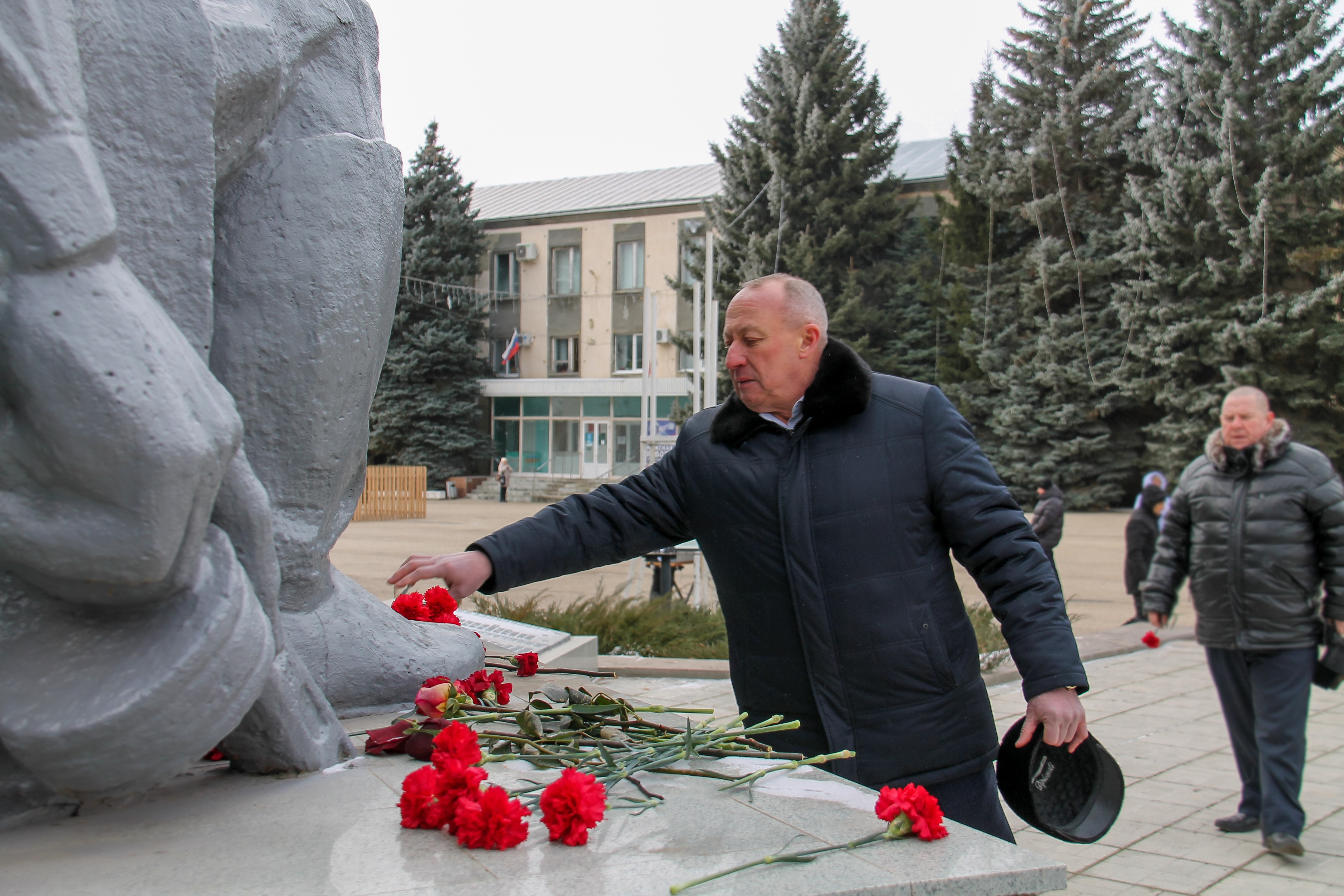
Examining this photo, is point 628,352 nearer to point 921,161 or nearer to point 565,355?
point 565,355

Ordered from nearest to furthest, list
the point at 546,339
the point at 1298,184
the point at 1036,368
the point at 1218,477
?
the point at 1218,477 < the point at 1298,184 < the point at 1036,368 < the point at 546,339

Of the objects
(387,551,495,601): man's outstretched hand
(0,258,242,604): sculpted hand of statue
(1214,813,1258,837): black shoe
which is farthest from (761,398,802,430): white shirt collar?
(1214,813,1258,837): black shoe

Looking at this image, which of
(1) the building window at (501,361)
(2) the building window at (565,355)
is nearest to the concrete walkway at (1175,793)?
(2) the building window at (565,355)

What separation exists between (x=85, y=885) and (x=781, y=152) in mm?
27109

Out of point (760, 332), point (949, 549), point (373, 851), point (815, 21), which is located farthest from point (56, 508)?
point (815, 21)

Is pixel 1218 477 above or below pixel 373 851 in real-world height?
above

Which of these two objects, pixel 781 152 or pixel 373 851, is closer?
pixel 373 851

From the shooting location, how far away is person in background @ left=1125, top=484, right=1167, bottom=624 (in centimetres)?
1006

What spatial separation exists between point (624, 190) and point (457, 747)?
33.1 m

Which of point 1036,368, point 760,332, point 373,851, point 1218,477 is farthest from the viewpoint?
point 1036,368

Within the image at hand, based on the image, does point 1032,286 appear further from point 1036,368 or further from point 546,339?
point 546,339

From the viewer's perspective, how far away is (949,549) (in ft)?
9.35

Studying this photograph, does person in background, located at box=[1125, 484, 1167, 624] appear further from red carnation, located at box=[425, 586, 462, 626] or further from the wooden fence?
the wooden fence

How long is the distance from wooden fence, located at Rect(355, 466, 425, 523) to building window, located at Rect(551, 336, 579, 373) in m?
11.0
